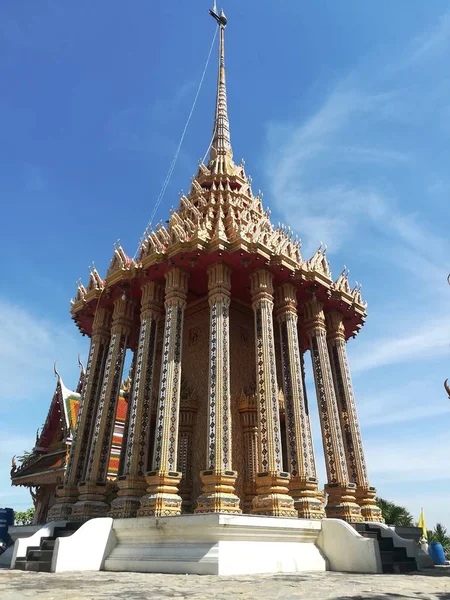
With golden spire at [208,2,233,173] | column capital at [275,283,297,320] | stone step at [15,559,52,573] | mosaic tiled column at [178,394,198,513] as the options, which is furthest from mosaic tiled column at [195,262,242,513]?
golden spire at [208,2,233,173]

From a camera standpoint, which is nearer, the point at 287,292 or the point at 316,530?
the point at 316,530

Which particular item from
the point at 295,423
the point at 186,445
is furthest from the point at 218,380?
the point at 186,445

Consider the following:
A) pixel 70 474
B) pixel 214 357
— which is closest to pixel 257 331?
pixel 214 357

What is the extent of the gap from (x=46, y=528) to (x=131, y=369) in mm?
7260

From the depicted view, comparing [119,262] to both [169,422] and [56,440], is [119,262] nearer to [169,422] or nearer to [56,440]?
[169,422]

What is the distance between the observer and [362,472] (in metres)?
15.0

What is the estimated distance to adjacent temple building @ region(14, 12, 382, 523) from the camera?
12.2m

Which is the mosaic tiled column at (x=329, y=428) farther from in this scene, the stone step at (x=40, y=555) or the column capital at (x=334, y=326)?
the stone step at (x=40, y=555)

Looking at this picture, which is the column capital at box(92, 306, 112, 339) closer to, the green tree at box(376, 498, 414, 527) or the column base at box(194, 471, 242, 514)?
the column base at box(194, 471, 242, 514)

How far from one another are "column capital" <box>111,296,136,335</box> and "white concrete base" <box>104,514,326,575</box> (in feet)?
22.0

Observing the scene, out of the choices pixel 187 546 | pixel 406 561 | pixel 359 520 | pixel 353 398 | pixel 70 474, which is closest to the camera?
pixel 187 546

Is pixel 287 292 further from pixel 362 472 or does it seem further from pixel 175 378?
pixel 362 472

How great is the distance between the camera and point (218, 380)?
1255 cm

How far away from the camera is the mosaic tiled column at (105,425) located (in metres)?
13.7
